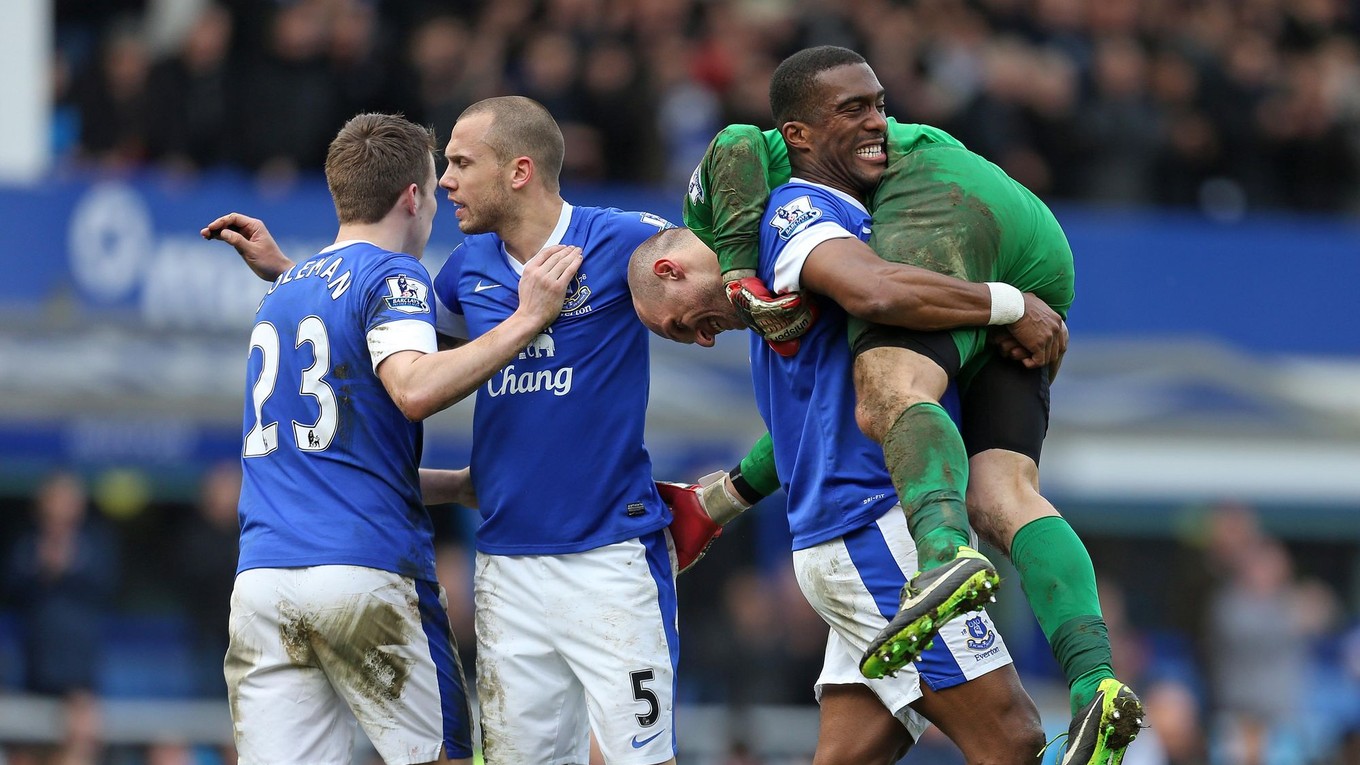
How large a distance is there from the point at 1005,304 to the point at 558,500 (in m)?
1.54

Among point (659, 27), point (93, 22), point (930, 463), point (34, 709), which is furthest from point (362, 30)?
point (930, 463)

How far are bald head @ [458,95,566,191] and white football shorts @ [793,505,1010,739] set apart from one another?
1.51 m

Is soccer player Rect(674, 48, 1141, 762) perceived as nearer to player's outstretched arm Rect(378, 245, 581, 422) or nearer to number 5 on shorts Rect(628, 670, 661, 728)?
player's outstretched arm Rect(378, 245, 581, 422)

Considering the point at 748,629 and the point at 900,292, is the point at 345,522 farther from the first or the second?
the point at 748,629

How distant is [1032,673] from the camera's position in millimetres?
15305

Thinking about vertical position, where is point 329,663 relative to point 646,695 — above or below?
above

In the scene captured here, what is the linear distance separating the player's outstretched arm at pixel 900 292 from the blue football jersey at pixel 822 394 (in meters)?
0.07

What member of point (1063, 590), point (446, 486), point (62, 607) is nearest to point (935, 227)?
point (1063, 590)

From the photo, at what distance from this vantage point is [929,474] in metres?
5.46

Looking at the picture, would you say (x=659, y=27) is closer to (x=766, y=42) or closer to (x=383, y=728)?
(x=766, y=42)

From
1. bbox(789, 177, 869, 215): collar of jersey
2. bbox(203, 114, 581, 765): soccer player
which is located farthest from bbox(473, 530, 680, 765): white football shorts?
bbox(789, 177, 869, 215): collar of jersey

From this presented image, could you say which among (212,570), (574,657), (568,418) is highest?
(568,418)

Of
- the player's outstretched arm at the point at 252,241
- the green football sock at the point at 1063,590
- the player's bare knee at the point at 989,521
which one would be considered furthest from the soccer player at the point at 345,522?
the green football sock at the point at 1063,590

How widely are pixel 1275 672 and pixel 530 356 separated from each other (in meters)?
10.2
